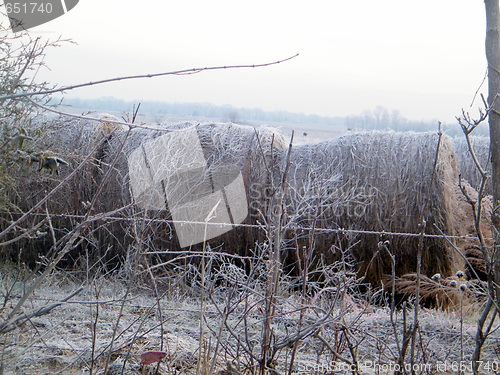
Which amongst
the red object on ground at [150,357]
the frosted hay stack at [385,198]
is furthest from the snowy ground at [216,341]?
the frosted hay stack at [385,198]

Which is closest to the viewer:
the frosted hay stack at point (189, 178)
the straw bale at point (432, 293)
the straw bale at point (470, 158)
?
the straw bale at point (432, 293)

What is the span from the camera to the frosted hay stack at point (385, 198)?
595 centimetres

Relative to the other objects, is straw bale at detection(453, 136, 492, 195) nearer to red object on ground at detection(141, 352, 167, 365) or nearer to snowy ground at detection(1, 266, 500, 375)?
snowy ground at detection(1, 266, 500, 375)

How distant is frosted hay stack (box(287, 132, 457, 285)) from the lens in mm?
5949

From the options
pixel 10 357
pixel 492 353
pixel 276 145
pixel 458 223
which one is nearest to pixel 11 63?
pixel 10 357

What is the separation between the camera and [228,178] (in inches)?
252

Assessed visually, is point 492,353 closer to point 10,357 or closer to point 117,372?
point 117,372

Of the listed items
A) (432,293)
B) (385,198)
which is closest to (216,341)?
(432,293)

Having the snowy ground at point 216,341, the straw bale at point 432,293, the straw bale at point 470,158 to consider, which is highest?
the straw bale at point 470,158

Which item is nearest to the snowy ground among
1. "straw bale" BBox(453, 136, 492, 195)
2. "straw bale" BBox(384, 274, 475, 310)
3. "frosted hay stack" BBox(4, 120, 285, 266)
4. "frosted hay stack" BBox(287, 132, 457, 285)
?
"straw bale" BBox(384, 274, 475, 310)

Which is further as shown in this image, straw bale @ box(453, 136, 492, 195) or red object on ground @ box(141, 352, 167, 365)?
straw bale @ box(453, 136, 492, 195)

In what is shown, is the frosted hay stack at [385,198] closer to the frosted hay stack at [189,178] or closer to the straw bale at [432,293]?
the straw bale at [432,293]

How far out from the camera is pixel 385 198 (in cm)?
609

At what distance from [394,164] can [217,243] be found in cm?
231
